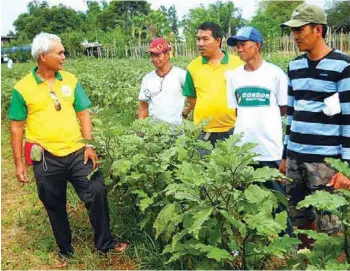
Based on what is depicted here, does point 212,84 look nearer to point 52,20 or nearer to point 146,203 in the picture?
point 146,203

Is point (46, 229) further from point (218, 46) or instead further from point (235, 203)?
point (235, 203)

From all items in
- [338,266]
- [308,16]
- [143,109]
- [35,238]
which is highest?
[308,16]

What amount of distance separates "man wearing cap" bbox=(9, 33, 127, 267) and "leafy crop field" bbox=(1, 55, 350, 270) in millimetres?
151

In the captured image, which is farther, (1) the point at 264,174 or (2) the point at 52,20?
(2) the point at 52,20

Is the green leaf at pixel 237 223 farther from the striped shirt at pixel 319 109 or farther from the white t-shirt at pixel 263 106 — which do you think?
the white t-shirt at pixel 263 106

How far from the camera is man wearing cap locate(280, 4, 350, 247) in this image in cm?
295

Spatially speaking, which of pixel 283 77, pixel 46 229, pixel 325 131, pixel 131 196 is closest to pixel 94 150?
pixel 131 196

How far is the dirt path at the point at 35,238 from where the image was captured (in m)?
3.91

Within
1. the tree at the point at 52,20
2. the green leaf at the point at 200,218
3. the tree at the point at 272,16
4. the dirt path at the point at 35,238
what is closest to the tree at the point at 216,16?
the tree at the point at 272,16

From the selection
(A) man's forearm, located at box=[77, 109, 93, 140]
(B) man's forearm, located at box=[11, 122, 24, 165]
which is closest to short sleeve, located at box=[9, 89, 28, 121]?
(B) man's forearm, located at box=[11, 122, 24, 165]

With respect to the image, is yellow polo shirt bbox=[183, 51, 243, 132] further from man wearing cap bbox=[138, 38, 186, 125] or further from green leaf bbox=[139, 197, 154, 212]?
green leaf bbox=[139, 197, 154, 212]

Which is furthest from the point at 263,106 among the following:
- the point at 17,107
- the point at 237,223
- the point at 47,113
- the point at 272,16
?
the point at 272,16

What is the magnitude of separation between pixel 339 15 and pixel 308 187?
3300 centimetres

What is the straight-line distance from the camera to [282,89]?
3.57m
